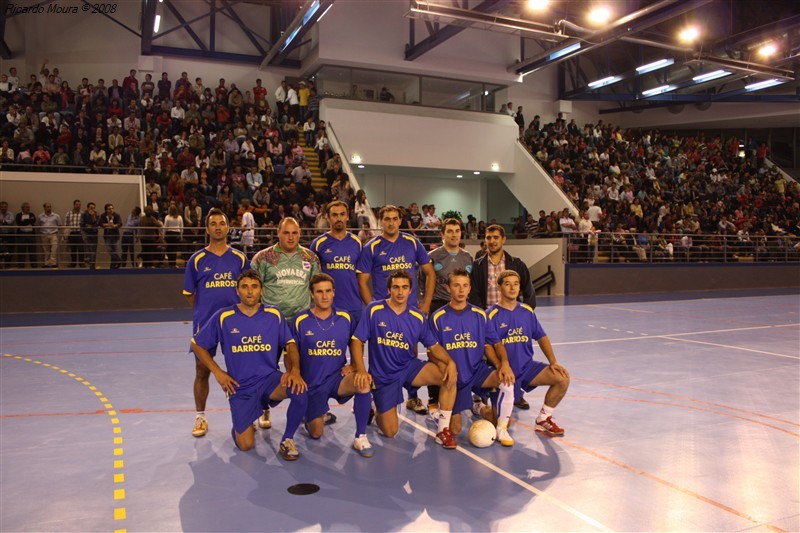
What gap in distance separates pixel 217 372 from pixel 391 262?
2.06m

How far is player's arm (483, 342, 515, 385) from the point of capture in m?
5.05

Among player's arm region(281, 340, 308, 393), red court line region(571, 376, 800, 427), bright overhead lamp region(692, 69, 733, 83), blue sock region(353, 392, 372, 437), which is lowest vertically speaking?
red court line region(571, 376, 800, 427)

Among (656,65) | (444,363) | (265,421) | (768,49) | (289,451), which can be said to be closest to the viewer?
(289,451)

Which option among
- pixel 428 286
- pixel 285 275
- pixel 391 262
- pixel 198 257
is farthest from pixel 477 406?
pixel 198 257

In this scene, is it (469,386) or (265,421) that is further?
(265,421)

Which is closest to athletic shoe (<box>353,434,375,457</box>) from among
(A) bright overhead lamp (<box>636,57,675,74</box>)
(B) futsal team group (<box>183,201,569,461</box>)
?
(B) futsal team group (<box>183,201,569,461</box>)

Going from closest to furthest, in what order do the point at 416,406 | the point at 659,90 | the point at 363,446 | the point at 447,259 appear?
the point at 363,446 < the point at 416,406 < the point at 447,259 < the point at 659,90

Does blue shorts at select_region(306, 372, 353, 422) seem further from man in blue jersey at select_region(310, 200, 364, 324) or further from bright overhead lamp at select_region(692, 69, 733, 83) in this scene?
bright overhead lamp at select_region(692, 69, 733, 83)

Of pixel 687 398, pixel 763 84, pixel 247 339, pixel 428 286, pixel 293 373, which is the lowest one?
pixel 687 398

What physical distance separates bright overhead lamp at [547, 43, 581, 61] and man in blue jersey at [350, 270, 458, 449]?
19.1 m

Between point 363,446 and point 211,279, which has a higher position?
point 211,279

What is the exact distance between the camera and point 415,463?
4535 mm

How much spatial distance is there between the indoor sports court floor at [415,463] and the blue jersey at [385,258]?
1.39 metres

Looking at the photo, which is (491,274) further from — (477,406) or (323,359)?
(323,359)
